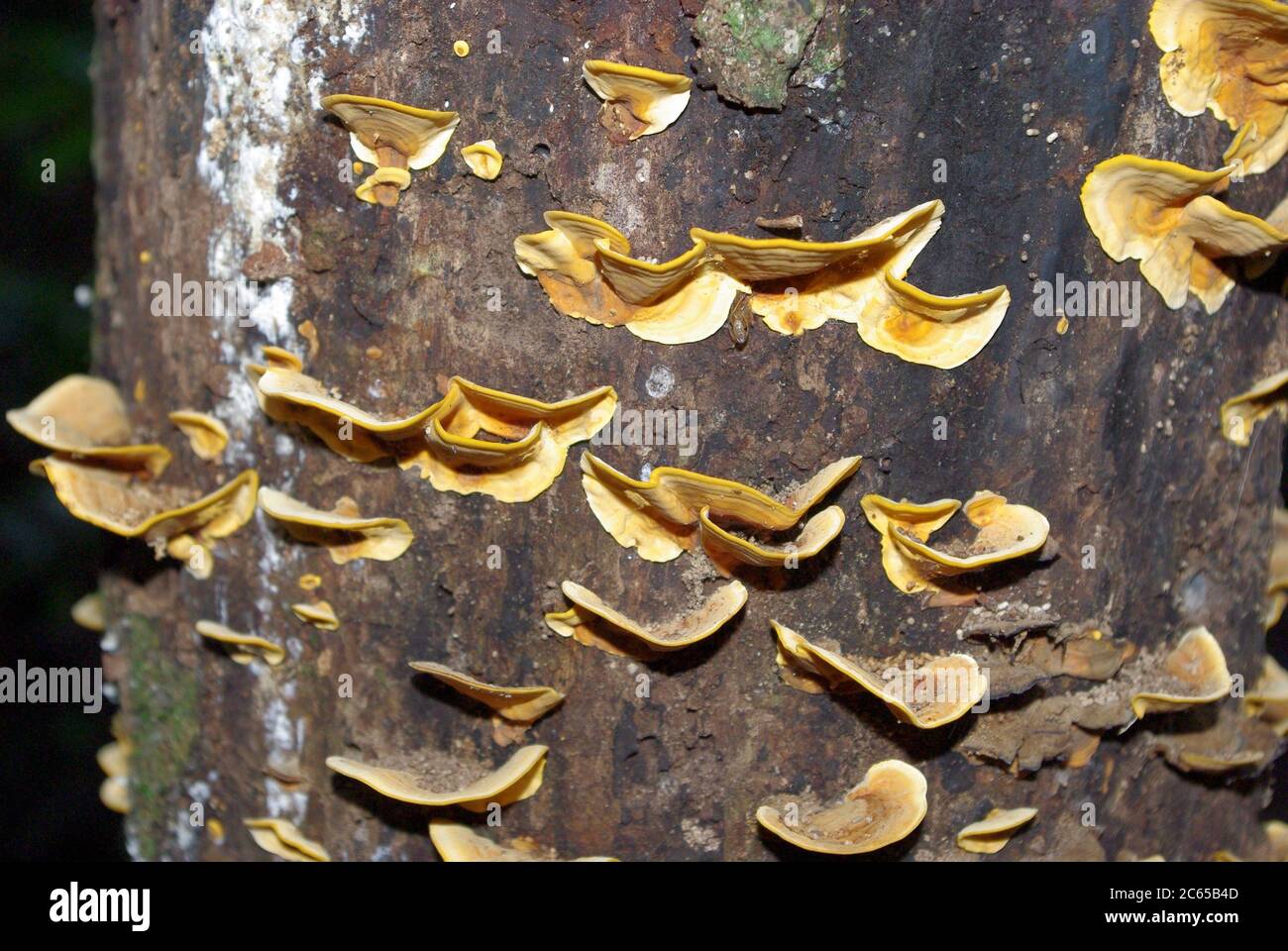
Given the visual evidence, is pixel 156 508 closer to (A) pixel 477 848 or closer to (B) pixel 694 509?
(A) pixel 477 848

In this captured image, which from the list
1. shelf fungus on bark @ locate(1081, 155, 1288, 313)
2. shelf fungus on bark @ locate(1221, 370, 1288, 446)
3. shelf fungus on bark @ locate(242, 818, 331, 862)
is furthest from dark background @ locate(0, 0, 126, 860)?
shelf fungus on bark @ locate(1221, 370, 1288, 446)

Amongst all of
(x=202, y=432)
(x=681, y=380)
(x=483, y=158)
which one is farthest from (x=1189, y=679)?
(x=202, y=432)

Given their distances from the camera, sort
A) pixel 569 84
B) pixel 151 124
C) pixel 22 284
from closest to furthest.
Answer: pixel 569 84, pixel 151 124, pixel 22 284

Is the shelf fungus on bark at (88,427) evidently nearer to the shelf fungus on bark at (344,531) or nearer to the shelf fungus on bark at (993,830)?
the shelf fungus on bark at (344,531)

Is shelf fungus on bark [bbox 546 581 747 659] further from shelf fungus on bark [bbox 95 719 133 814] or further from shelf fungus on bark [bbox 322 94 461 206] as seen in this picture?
shelf fungus on bark [bbox 95 719 133 814]

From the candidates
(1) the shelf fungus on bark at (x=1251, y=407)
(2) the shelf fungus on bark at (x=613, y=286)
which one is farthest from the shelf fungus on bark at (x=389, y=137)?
(1) the shelf fungus on bark at (x=1251, y=407)

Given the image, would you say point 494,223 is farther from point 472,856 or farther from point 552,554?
point 472,856
